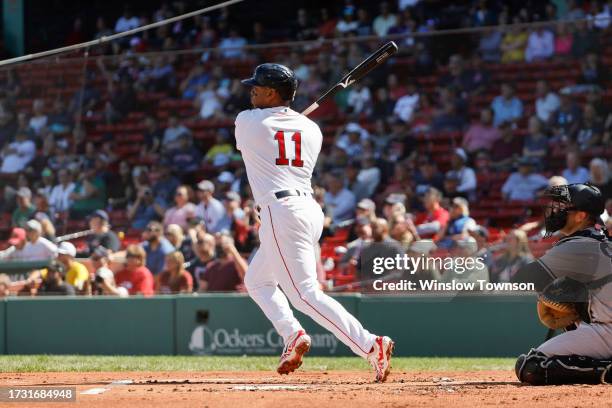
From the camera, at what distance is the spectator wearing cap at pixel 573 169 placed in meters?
11.9

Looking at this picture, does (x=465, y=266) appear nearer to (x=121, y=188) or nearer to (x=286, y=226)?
(x=286, y=226)

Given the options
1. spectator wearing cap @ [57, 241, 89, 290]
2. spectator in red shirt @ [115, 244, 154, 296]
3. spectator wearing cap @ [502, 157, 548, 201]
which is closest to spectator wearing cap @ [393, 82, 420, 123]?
spectator wearing cap @ [502, 157, 548, 201]

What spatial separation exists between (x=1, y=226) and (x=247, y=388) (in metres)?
7.18

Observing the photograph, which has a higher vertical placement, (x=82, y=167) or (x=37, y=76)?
(x=37, y=76)

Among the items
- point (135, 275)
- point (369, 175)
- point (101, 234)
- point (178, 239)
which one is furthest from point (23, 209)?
point (369, 175)

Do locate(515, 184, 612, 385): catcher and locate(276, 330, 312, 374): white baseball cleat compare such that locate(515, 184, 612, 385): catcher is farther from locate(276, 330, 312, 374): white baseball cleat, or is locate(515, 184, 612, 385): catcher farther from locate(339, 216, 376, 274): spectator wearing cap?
locate(339, 216, 376, 274): spectator wearing cap

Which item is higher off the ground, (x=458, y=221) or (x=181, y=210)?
(x=181, y=210)

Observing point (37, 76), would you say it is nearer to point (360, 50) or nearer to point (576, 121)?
point (360, 50)

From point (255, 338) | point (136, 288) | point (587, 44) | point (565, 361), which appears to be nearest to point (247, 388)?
point (565, 361)

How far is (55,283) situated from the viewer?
40.5 feet

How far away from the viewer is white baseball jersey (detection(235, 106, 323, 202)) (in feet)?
22.1

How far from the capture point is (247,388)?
21.3 ft

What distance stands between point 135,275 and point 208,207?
141cm

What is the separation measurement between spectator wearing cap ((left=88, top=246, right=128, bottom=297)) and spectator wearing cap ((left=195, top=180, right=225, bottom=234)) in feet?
4.52
